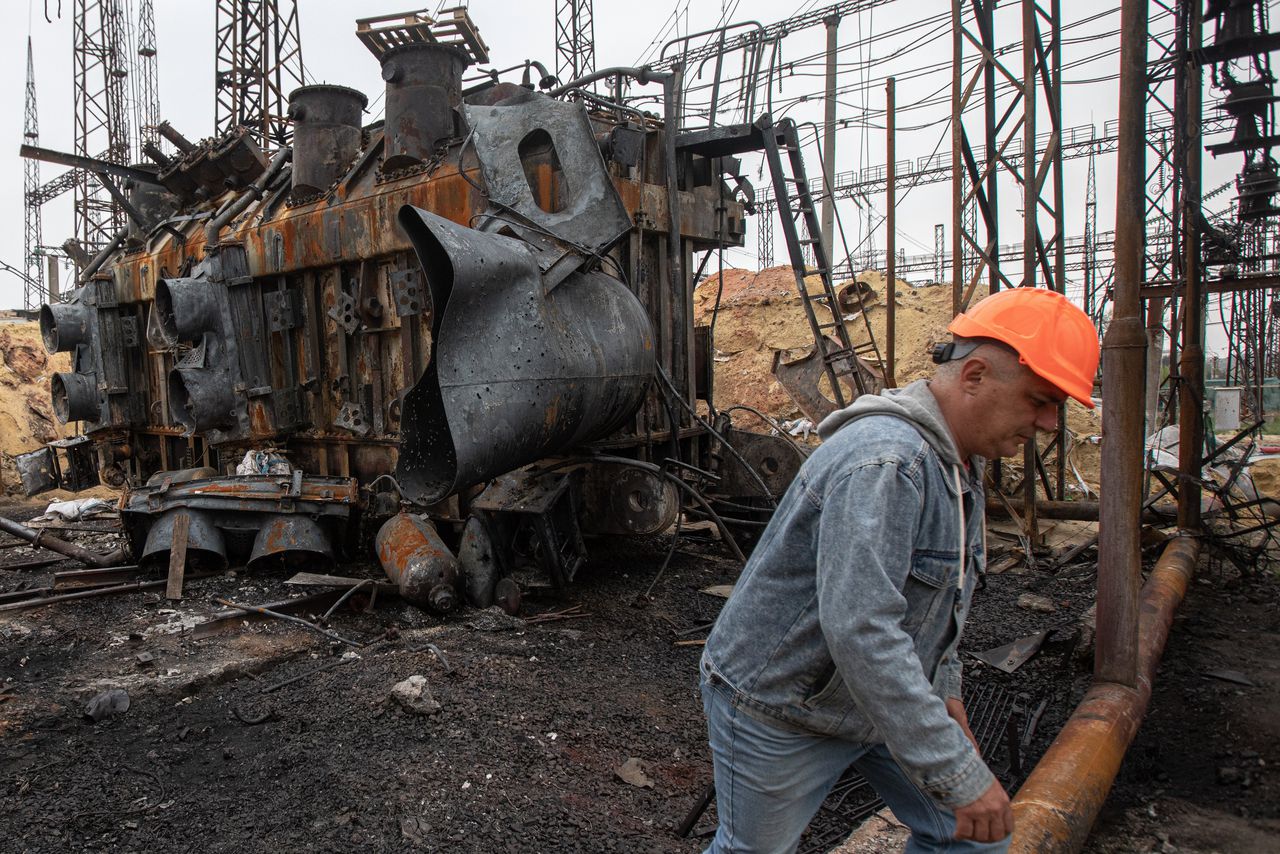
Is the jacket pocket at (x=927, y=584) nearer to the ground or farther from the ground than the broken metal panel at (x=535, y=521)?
farther from the ground

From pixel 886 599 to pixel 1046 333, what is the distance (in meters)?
0.67

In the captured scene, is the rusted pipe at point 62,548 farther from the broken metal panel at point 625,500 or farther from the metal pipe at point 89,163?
the broken metal panel at point 625,500

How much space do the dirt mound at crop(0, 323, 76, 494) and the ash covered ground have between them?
463 inches

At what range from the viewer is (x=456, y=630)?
5.64 meters

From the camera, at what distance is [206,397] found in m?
7.85

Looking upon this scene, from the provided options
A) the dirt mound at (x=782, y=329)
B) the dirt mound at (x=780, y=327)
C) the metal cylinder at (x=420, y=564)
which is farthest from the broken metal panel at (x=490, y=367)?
the dirt mound at (x=780, y=327)

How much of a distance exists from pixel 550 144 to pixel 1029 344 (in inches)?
208

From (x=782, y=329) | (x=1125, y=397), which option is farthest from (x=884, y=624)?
(x=782, y=329)

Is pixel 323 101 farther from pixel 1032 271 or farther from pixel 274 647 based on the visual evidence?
pixel 1032 271

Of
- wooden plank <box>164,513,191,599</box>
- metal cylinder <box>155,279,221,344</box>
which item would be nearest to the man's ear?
wooden plank <box>164,513,191,599</box>

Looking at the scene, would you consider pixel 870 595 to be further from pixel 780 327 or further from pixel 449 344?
pixel 780 327

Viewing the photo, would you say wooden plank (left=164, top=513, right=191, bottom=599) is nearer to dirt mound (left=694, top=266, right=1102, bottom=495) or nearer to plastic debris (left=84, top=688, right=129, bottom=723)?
plastic debris (left=84, top=688, right=129, bottom=723)

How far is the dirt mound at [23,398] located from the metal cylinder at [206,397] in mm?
9391

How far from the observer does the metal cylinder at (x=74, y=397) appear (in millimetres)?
10098
